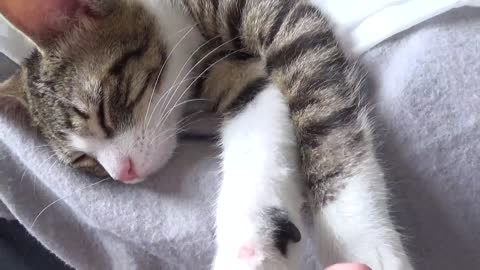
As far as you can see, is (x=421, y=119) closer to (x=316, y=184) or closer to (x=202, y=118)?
(x=316, y=184)

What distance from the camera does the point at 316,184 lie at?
0.79 meters

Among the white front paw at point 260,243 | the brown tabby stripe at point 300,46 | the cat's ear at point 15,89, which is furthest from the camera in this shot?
the cat's ear at point 15,89

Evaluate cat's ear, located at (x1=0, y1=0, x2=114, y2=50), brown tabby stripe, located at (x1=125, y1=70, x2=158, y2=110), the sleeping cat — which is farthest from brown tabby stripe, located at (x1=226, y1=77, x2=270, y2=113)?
cat's ear, located at (x1=0, y1=0, x2=114, y2=50)

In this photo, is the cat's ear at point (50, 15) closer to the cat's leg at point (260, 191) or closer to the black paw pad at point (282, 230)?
the cat's leg at point (260, 191)

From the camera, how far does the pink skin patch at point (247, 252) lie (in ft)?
2.37

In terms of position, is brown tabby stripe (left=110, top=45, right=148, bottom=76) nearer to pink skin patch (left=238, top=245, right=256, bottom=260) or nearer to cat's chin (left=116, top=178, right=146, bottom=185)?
cat's chin (left=116, top=178, right=146, bottom=185)

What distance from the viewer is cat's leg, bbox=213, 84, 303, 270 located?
2.41 feet

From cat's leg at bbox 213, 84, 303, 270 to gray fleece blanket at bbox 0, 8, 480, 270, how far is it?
6 centimetres

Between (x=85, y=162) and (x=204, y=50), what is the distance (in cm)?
27

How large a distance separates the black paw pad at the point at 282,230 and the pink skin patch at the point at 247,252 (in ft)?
0.10

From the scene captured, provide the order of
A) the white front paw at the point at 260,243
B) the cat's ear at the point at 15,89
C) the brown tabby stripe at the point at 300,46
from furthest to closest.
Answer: the cat's ear at the point at 15,89 < the brown tabby stripe at the point at 300,46 < the white front paw at the point at 260,243

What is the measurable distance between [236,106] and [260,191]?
0.64 feet

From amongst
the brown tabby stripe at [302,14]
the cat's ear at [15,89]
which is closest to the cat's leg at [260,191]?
the brown tabby stripe at [302,14]

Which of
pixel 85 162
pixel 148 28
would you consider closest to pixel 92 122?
pixel 85 162
